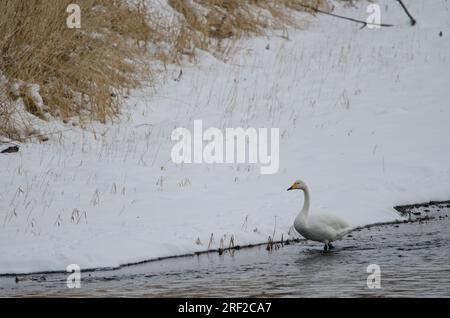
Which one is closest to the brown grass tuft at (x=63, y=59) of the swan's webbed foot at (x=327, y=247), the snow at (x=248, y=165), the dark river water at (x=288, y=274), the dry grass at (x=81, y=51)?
the dry grass at (x=81, y=51)

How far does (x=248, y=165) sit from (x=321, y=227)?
432 centimetres

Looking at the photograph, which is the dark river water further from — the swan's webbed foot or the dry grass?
the dry grass

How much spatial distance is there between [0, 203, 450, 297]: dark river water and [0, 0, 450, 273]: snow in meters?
0.48

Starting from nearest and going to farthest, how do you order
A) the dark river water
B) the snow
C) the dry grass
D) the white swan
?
the dark river water
the white swan
the snow
the dry grass

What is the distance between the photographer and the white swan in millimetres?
10075

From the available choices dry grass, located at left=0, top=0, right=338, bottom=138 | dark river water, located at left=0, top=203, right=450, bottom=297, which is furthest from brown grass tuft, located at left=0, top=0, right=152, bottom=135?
dark river water, located at left=0, top=203, right=450, bottom=297

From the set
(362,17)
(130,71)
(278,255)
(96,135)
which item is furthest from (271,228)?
(362,17)

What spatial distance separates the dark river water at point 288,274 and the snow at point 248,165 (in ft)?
1.57

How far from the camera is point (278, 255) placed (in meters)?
9.75

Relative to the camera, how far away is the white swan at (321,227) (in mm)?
10075

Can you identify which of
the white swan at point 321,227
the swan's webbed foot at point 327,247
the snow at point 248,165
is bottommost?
the swan's webbed foot at point 327,247

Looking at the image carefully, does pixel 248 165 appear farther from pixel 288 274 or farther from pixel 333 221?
pixel 288 274

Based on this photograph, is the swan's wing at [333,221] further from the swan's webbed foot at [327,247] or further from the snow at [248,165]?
the snow at [248,165]

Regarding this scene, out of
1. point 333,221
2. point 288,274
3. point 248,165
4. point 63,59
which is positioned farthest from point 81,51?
point 288,274
